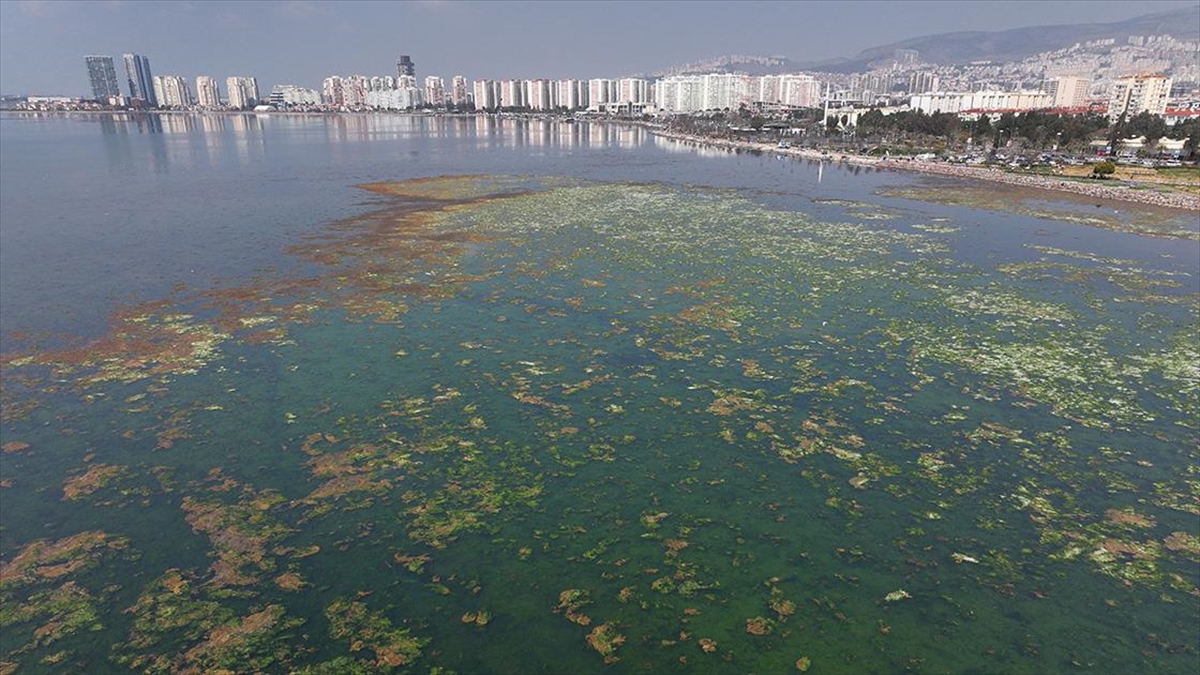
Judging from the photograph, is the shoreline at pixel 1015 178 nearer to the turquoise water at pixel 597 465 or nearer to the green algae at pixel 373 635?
the turquoise water at pixel 597 465

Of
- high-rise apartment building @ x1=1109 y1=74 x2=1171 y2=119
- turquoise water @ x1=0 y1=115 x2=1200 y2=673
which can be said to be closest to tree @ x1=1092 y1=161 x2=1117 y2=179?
turquoise water @ x1=0 y1=115 x2=1200 y2=673

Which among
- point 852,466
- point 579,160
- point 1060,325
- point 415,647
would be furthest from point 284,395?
point 579,160

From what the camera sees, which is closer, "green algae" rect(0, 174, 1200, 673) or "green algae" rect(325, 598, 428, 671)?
"green algae" rect(325, 598, 428, 671)

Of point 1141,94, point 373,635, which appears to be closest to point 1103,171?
point 373,635

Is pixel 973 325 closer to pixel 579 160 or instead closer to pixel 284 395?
pixel 284 395

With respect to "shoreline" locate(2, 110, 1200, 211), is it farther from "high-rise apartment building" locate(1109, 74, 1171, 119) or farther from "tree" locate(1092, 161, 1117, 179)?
"high-rise apartment building" locate(1109, 74, 1171, 119)

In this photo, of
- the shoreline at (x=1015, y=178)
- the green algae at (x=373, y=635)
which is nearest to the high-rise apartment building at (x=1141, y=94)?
the shoreline at (x=1015, y=178)
